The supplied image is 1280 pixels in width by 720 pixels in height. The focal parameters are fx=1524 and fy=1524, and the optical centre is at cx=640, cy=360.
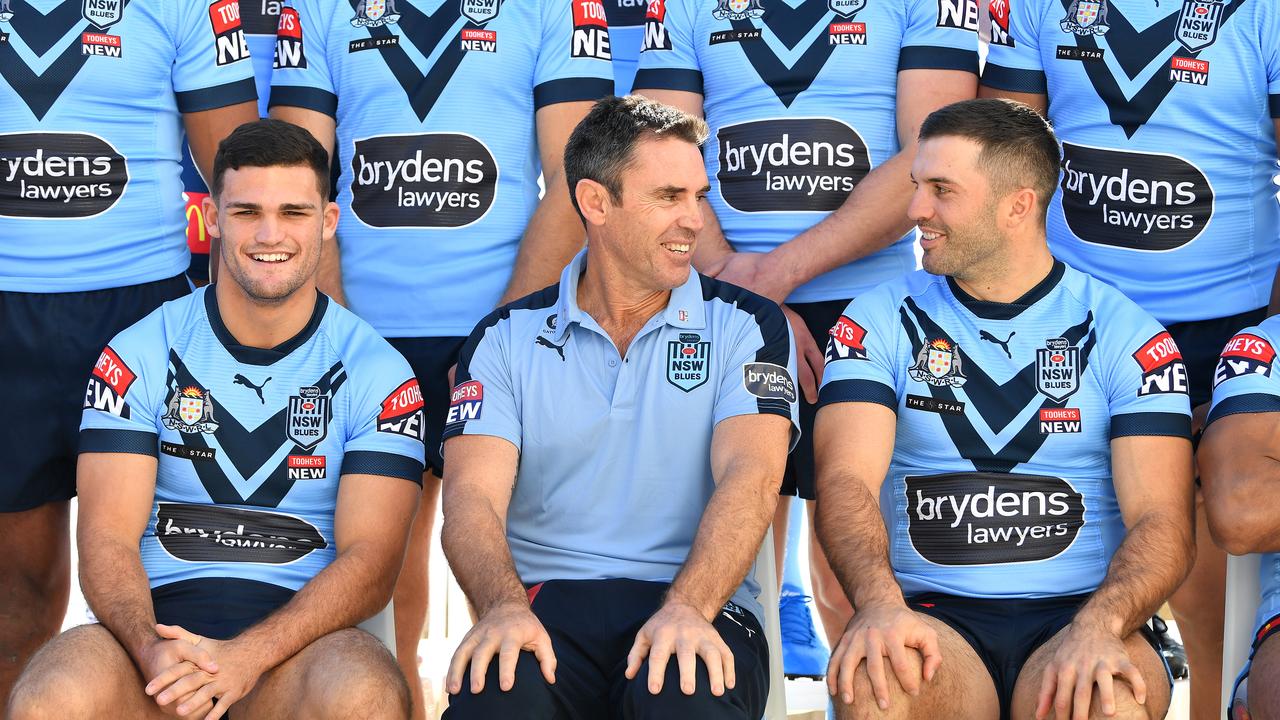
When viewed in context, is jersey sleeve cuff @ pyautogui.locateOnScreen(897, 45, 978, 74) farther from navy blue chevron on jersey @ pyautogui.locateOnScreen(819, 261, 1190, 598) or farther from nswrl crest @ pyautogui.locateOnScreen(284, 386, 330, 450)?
nswrl crest @ pyautogui.locateOnScreen(284, 386, 330, 450)

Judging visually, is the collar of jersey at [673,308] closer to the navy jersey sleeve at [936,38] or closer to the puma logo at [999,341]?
the puma logo at [999,341]

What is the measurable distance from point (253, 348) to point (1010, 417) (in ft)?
5.50

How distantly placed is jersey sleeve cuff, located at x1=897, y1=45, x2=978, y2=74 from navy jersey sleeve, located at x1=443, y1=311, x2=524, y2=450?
1.29 meters

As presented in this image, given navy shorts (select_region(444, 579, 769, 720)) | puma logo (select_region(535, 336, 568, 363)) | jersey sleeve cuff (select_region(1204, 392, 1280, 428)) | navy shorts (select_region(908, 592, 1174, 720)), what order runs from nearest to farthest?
navy shorts (select_region(444, 579, 769, 720)) < navy shorts (select_region(908, 592, 1174, 720)) < jersey sleeve cuff (select_region(1204, 392, 1280, 428)) < puma logo (select_region(535, 336, 568, 363))

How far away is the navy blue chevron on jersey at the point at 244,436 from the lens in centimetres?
330

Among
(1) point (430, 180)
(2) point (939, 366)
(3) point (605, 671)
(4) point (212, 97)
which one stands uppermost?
(4) point (212, 97)

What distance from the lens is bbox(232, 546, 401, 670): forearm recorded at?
304 cm

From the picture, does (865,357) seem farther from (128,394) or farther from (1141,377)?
(128,394)

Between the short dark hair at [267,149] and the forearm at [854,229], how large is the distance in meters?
1.14

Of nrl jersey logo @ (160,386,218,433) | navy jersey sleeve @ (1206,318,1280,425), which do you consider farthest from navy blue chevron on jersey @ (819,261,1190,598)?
nrl jersey logo @ (160,386,218,433)

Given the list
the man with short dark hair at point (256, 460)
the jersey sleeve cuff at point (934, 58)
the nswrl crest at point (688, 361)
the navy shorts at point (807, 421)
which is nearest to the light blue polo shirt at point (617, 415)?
the nswrl crest at point (688, 361)

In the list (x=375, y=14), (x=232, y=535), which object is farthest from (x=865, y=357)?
(x=375, y=14)

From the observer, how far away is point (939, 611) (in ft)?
10.3

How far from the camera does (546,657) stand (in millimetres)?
2807
